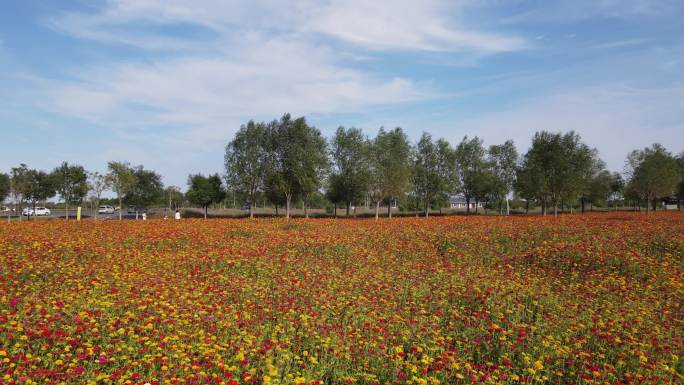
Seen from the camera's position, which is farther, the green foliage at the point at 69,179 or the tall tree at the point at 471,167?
the tall tree at the point at 471,167

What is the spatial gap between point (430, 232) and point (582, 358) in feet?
53.8

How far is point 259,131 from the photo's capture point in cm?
5447

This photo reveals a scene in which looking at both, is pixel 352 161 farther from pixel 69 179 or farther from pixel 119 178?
pixel 69 179

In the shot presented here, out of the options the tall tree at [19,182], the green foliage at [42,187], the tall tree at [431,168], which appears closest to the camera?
the tall tree at [19,182]

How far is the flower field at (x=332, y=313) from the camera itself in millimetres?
6227

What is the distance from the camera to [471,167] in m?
70.4

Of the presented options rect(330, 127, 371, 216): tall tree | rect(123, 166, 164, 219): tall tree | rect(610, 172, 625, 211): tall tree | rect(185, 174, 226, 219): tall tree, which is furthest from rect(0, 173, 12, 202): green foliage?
rect(610, 172, 625, 211): tall tree

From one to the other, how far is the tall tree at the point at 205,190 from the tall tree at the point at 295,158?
17.5 meters

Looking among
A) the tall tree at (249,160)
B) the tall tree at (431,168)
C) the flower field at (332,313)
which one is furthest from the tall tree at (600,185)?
the flower field at (332,313)

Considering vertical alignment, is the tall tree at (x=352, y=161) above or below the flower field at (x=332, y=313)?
above

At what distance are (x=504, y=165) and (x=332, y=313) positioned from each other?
2760 inches

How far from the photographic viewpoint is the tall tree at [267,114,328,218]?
5197 centimetres

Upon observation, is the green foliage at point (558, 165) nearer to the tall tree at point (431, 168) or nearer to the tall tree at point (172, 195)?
the tall tree at point (431, 168)

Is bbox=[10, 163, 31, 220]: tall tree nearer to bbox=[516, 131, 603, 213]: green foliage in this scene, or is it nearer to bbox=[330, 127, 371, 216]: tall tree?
bbox=[330, 127, 371, 216]: tall tree
